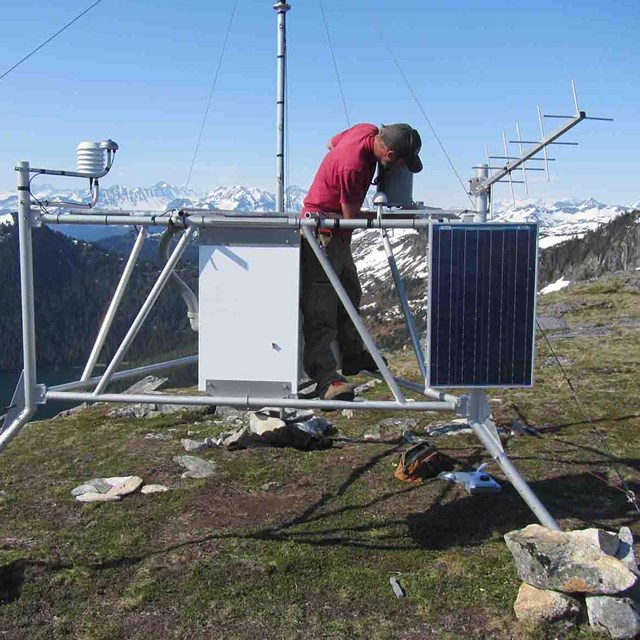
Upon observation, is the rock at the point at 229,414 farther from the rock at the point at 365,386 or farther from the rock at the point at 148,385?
the rock at the point at 148,385

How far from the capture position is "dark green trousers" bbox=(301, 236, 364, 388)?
8.15 m

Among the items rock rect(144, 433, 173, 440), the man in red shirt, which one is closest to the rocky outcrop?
the man in red shirt

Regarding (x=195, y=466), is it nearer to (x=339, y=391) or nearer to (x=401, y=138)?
(x=339, y=391)

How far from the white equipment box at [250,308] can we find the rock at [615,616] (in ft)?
11.8

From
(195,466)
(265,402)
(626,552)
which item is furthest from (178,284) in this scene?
(626,552)

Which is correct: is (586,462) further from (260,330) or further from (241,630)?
(241,630)

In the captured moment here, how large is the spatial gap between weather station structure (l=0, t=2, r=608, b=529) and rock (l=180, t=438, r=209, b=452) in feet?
10.8

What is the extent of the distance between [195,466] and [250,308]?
11.4ft

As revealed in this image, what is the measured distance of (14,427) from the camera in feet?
25.2

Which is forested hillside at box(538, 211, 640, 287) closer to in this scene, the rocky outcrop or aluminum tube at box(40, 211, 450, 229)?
aluminum tube at box(40, 211, 450, 229)

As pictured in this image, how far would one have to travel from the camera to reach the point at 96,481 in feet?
31.2

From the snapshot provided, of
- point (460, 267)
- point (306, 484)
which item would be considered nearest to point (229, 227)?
point (460, 267)

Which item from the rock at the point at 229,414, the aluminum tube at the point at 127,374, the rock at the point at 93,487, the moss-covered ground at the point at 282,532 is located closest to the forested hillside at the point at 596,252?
the rock at the point at 229,414

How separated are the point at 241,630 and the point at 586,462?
627cm
